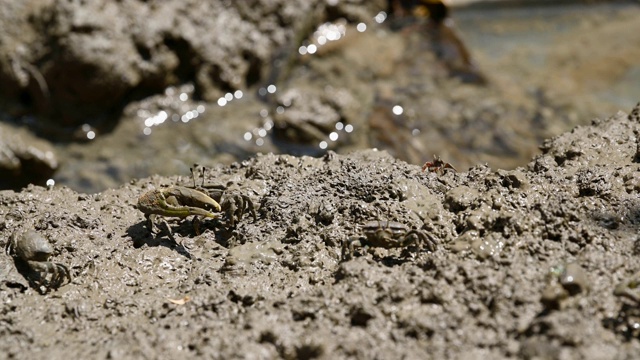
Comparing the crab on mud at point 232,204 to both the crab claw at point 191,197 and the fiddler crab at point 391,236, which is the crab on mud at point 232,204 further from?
the fiddler crab at point 391,236

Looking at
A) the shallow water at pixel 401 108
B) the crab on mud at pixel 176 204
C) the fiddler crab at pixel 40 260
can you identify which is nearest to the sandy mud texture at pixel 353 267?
the fiddler crab at pixel 40 260

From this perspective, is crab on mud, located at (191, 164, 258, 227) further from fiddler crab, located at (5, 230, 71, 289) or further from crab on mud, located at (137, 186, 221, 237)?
fiddler crab, located at (5, 230, 71, 289)

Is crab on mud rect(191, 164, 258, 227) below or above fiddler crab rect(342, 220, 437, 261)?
below

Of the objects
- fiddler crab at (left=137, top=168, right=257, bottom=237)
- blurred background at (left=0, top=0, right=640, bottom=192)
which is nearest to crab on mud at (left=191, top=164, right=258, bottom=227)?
fiddler crab at (left=137, top=168, right=257, bottom=237)

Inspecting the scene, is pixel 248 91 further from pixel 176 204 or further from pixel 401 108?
pixel 176 204

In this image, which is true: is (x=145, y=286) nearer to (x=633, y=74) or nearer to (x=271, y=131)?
(x=271, y=131)

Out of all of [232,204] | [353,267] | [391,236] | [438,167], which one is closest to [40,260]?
[232,204]

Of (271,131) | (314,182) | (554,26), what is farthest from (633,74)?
(314,182)
